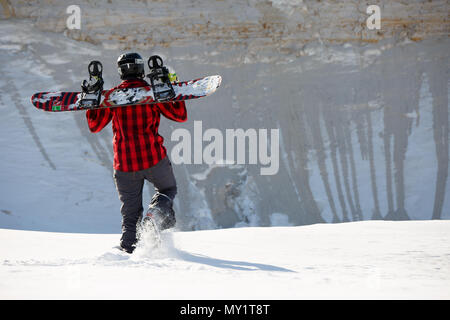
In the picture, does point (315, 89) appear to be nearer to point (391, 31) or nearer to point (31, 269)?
point (391, 31)

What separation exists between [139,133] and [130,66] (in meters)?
0.50

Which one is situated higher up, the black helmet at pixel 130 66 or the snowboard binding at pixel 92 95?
the black helmet at pixel 130 66

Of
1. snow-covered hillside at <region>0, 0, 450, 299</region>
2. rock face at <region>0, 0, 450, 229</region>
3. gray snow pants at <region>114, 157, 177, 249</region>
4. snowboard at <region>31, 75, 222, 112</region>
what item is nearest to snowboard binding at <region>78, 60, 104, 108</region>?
snowboard at <region>31, 75, 222, 112</region>

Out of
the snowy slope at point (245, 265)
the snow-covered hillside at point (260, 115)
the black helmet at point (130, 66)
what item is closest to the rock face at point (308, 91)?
the snow-covered hillside at point (260, 115)

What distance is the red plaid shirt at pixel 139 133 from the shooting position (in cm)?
Answer: 308

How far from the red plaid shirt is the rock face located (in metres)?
5.81

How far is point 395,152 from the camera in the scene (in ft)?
32.8

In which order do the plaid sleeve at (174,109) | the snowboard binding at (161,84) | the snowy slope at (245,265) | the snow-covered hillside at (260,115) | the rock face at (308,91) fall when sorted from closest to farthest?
the snowy slope at (245,265) < the snowboard binding at (161,84) < the plaid sleeve at (174,109) < the snow-covered hillside at (260,115) < the rock face at (308,91)

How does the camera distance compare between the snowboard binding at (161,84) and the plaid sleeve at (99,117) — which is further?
the plaid sleeve at (99,117)

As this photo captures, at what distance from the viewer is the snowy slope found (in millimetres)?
1671

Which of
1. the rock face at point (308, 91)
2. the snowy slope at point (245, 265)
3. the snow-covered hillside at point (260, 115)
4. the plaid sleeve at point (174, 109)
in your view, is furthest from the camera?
the rock face at point (308, 91)

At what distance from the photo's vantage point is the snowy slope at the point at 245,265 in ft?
5.48

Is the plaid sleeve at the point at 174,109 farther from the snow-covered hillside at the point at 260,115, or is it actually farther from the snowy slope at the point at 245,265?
the snow-covered hillside at the point at 260,115

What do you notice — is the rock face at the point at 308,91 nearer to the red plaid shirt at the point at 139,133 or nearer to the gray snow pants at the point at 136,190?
the gray snow pants at the point at 136,190
